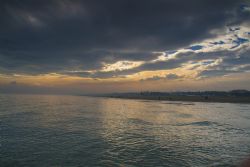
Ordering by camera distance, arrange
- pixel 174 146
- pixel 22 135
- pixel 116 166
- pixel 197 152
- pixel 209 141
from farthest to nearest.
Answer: pixel 22 135
pixel 209 141
pixel 174 146
pixel 197 152
pixel 116 166

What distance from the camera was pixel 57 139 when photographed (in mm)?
19375

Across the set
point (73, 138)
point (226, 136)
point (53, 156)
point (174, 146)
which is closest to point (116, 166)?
point (53, 156)

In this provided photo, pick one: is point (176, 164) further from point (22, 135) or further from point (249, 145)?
point (22, 135)

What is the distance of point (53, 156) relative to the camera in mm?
14000

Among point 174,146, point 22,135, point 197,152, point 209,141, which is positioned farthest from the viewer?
point 22,135

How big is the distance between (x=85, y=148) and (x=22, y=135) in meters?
9.51

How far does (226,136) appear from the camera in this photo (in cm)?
2183

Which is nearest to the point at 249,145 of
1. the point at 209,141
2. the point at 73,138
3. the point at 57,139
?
the point at 209,141

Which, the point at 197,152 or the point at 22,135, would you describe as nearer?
the point at 197,152

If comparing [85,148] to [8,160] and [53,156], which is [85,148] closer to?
[53,156]

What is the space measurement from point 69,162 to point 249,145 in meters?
17.7

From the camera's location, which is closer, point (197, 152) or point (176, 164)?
point (176, 164)

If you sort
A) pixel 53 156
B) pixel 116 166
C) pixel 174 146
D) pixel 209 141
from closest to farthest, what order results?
pixel 116 166 < pixel 53 156 < pixel 174 146 < pixel 209 141

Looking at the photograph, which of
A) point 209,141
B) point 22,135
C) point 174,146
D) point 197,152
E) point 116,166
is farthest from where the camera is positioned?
point 22,135
